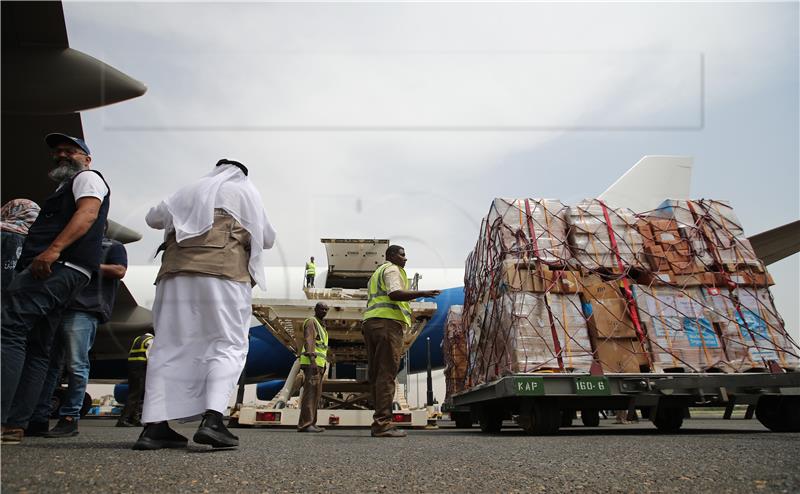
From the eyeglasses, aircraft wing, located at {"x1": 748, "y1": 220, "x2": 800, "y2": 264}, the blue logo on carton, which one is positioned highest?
aircraft wing, located at {"x1": 748, "y1": 220, "x2": 800, "y2": 264}

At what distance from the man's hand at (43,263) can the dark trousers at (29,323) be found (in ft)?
0.15

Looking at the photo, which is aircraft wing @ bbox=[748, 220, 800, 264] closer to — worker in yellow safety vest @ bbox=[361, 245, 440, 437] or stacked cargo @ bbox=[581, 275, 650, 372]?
stacked cargo @ bbox=[581, 275, 650, 372]

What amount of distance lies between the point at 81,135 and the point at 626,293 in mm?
7714

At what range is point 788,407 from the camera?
5.02 meters

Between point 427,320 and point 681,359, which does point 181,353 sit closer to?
point 681,359

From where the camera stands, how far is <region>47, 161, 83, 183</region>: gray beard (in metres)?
3.32

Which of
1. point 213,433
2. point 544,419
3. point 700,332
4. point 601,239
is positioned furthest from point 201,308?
point 700,332

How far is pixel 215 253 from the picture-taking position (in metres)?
2.98

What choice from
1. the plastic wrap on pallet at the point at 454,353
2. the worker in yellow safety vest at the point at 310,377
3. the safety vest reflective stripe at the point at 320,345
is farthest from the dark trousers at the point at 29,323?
the plastic wrap on pallet at the point at 454,353

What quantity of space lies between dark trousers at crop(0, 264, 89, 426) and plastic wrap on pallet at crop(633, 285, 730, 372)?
471cm

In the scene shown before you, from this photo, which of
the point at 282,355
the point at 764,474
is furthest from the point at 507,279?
the point at 282,355

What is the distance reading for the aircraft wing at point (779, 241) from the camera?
9227 millimetres

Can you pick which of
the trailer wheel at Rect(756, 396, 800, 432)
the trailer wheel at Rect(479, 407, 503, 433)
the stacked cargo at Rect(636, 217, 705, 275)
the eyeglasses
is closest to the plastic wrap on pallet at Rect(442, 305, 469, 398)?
the trailer wheel at Rect(479, 407, 503, 433)

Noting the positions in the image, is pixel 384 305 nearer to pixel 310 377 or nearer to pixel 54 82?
pixel 310 377
